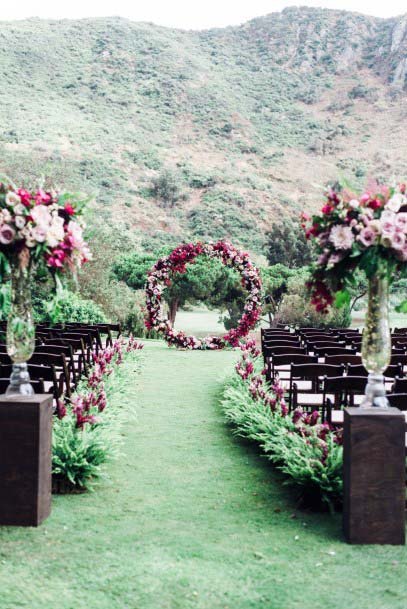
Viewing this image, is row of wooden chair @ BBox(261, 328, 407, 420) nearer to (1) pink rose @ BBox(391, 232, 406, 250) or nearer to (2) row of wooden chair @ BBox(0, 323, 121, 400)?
(1) pink rose @ BBox(391, 232, 406, 250)

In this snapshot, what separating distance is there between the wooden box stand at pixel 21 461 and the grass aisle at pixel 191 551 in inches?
5.9

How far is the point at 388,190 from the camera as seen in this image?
15.0ft

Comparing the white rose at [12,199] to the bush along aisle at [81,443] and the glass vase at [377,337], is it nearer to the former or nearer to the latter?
the bush along aisle at [81,443]

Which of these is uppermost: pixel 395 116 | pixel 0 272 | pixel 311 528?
pixel 395 116

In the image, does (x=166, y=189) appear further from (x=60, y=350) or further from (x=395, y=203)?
(x=395, y=203)

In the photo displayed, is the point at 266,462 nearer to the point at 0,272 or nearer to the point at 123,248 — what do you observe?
the point at 0,272

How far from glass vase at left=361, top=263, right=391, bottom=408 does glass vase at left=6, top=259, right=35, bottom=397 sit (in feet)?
7.52

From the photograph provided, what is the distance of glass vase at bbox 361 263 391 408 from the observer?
4.67 meters

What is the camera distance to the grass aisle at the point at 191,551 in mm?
3732

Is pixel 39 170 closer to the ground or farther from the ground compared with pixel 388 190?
farther from the ground

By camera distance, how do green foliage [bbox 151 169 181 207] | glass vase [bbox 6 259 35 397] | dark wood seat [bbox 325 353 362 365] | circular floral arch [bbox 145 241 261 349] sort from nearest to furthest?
1. glass vase [bbox 6 259 35 397]
2. dark wood seat [bbox 325 353 362 365]
3. circular floral arch [bbox 145 241 261 349]
4. green foliage [bbox 151 169 181 207]

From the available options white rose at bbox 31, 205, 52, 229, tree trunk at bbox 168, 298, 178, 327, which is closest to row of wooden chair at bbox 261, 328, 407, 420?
white rose at bbox 31, 205, 52, 229

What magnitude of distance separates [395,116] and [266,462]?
7441 centimetres

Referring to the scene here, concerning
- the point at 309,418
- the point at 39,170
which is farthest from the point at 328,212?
the point at 39,170
